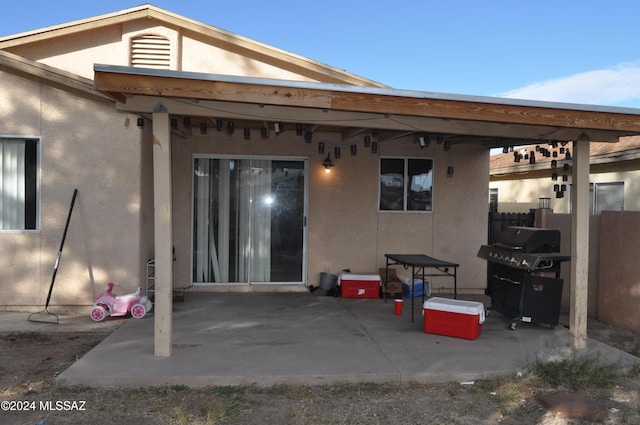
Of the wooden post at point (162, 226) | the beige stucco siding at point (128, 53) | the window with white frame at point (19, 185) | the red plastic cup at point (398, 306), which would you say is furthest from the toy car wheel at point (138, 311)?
the beige stucco siding at point (128, 53)

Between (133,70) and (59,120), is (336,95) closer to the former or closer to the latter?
(133,70)

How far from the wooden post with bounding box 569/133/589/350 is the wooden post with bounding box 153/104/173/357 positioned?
4.26 metres

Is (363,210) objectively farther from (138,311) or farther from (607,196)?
(607,196)

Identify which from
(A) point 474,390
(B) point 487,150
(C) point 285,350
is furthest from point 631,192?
(C) point 285,350

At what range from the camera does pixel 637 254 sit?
6.50 metres

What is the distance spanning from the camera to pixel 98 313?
626 cm

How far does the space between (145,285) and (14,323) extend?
1640 mm

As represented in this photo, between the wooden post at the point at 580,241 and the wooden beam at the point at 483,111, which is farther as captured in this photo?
the wooden post at the point at 580,241

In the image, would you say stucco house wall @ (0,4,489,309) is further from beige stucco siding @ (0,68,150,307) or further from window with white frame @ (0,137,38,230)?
window with white frame @ (0,137,38,230)

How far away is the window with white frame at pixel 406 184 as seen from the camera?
8562 mm

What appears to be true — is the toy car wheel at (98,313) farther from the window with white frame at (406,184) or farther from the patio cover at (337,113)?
the window with white frame at (406,184)

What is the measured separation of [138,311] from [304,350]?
100 inches

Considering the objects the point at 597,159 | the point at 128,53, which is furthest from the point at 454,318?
the point at 128,53

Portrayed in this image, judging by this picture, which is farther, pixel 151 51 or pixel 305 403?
pixel 151 51
